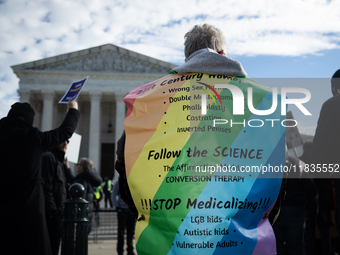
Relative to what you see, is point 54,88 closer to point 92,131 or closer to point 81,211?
point 92,131

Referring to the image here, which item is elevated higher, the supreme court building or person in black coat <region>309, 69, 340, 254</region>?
the supreme court building

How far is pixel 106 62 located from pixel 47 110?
8.08m

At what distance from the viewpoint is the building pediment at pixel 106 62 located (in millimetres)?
36719

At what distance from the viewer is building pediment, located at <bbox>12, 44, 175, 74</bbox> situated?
36.7 metres

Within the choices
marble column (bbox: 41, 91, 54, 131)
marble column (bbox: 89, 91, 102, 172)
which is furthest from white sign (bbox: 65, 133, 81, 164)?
marble column (bbox: 41, 91, 54, 131)

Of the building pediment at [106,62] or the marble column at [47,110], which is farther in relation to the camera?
the building pediment at [106,62]

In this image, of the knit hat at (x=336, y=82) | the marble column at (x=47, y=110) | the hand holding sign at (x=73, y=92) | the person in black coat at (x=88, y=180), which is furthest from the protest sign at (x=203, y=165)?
the marble column at (x=47, y=110)

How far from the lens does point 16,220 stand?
3.38 metres

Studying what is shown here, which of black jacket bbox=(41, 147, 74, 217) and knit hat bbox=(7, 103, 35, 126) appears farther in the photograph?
black jacket bbox=(41, 147, 74, 217)

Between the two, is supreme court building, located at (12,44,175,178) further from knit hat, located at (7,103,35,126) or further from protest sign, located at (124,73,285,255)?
protest sign, located at (124,73,285,255)

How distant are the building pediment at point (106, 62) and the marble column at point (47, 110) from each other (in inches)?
112

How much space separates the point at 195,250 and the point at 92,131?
116ft

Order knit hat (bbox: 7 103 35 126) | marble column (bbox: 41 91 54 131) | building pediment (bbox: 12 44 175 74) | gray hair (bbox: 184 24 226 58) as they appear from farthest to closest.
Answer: building pediment (bbox: 12 44 175 74)
marble column (bbox: 41 91 54 131)
knit hat (bbox: 7 103 35 126)
gray hair (bbox: 184 24 226 58)

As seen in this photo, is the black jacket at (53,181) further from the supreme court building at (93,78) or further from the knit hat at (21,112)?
the supreme court building at (93,78)
